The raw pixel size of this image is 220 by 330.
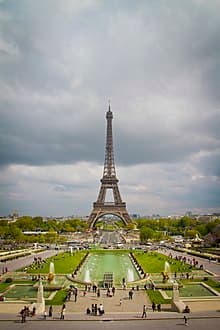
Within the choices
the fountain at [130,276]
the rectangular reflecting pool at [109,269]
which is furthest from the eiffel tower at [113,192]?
the fountain at [130,276]

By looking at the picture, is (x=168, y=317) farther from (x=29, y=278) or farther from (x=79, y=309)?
(x=29, y=278)

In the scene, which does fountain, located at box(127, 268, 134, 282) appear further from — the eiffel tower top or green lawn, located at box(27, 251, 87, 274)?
the eiffel tower top

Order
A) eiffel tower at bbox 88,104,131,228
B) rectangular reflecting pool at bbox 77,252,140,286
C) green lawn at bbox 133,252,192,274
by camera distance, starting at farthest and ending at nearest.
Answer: eiffel tower at bbox 88,104,131,228 < green lawn at bbox 133,252,192,274 < rectangular reflecting pool at bbox 77,252,140,286

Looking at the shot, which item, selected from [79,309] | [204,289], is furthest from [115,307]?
[204,289]

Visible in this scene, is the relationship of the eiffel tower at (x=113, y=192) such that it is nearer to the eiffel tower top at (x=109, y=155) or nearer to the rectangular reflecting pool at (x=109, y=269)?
the eiffel tower top at (x=109, y=155)

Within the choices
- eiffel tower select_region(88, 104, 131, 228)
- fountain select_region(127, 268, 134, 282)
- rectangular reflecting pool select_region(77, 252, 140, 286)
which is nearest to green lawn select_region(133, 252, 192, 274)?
rectangular reflecting pool select_region(77, 252, 140, 286)

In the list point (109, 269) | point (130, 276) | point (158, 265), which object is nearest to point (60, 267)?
point (109, 269)

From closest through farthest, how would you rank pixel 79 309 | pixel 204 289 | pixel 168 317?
pixel 168 317, pixel 79 309, pixel 204 289

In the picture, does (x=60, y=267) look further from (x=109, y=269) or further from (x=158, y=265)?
(x=158, y=265)

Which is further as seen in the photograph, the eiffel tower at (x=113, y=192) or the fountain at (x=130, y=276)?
the eiffel tower at (x=113, y=192)
